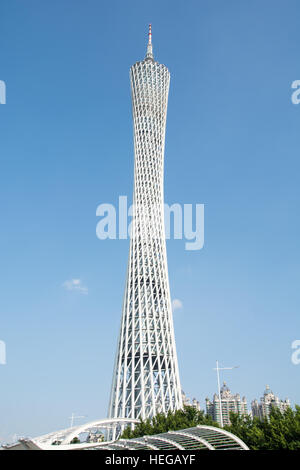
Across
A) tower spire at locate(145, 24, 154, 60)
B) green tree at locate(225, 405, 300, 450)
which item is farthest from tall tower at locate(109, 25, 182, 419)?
green tree at locate(225, 405, 300, 450)

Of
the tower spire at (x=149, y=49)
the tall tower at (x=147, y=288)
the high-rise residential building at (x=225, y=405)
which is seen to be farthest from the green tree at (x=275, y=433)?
the high-rise residential building at (x=225, y=405)

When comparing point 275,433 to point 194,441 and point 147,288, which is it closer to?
point 194,441

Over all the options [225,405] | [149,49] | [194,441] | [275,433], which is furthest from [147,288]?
[225,405]

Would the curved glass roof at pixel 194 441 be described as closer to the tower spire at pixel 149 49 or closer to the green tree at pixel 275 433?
the green tree at pixel 275 433

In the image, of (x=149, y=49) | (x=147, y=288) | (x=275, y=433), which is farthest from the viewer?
(x=149, y=49)

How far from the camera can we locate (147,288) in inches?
1751

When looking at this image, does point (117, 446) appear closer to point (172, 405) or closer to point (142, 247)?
point (172, 405)

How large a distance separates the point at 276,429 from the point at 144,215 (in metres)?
28.9

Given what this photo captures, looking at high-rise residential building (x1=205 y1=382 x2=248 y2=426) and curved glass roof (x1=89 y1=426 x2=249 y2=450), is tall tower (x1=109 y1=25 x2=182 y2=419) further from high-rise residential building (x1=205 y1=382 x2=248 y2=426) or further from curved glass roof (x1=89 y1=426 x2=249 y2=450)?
high-rise residential building (x1=205 y1=382 x2=248 y2=426)

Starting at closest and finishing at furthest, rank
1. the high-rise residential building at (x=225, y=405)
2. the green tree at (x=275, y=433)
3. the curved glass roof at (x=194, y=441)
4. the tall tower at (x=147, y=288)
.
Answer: the curved glass roof at (x=194, y=441) < the green tree at (x=275, y=433) < the tall tower at (x=147, y=288) < the high-rise residential building at (x=225, y=405)

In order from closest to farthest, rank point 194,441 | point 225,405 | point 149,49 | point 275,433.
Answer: point 194,441 → point 275,433 → point 149,49 → point 225,405

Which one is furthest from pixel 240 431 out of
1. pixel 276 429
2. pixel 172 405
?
pixel 172 405

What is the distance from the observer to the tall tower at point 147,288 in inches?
1614
